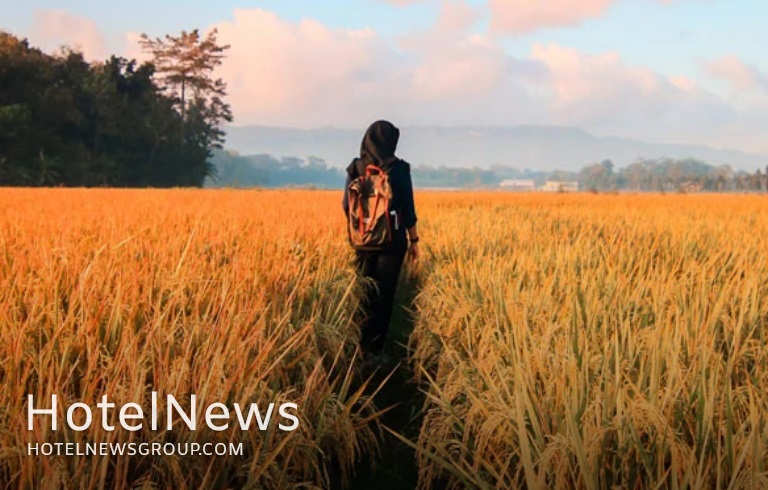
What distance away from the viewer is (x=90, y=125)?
115 feet

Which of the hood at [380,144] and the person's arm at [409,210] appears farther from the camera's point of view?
the person's arm at [409,210]

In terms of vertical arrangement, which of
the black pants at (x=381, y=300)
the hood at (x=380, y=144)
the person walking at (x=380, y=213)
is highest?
the hood at (x=380, y=144)

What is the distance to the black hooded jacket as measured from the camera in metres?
4.23

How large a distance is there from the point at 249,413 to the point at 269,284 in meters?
1.76

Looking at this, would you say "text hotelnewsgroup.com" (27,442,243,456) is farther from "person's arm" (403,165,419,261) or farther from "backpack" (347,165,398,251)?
"person's arm" (403,165,419,261)

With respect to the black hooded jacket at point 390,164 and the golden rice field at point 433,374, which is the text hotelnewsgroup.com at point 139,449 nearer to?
the golden rice field at point 433,374

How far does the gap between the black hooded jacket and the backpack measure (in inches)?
2.1

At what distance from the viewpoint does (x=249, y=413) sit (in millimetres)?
1880

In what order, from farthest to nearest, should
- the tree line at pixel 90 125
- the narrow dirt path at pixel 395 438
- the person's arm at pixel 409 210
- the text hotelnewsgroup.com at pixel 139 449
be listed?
the tree line at pixel 90 125, the person's arm at pixel 409 210, the narrow dirt path at pixel 395 438, the text hotelnewsgroup.com at pixel 139 449

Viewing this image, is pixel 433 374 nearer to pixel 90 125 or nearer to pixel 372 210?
pixel 372 210

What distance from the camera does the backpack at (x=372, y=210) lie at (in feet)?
13.9

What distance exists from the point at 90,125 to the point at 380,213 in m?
35.2

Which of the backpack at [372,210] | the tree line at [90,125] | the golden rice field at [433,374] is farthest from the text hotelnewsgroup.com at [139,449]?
the tree line at [90,125]

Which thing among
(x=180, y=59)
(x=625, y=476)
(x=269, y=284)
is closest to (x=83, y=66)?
(x=180, y=59)
